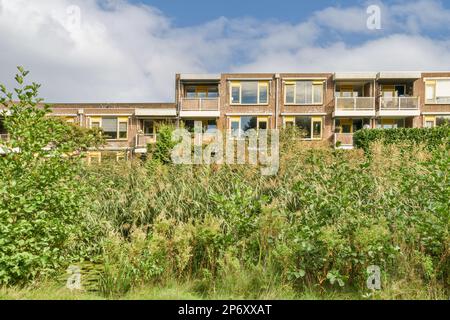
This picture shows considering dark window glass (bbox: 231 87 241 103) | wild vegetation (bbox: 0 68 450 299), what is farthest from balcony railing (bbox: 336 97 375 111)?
wild vegetation (bbox: 0 68 450 299)

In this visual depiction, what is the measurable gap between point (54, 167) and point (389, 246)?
4068 mm

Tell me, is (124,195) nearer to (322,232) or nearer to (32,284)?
(32,284)

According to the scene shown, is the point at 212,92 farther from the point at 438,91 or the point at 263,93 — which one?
the point at 438,91

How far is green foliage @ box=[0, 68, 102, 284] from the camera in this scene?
3.67m

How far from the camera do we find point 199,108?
28797mm

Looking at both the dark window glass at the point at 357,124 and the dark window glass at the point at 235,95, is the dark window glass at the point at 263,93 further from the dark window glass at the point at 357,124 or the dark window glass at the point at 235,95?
the dark window glass at the point at 357,124

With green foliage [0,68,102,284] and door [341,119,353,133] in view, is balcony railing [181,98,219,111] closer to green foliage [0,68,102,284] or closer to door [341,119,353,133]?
door [341,119,353,133]

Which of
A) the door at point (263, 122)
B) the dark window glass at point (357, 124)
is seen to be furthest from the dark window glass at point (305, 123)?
the dark window glass at point (357, 124)

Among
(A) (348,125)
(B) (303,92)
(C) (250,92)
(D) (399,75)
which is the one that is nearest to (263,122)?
(C) (250,92)

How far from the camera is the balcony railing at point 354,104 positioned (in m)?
27.8

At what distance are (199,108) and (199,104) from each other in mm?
352

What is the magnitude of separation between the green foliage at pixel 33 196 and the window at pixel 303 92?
2687cm
